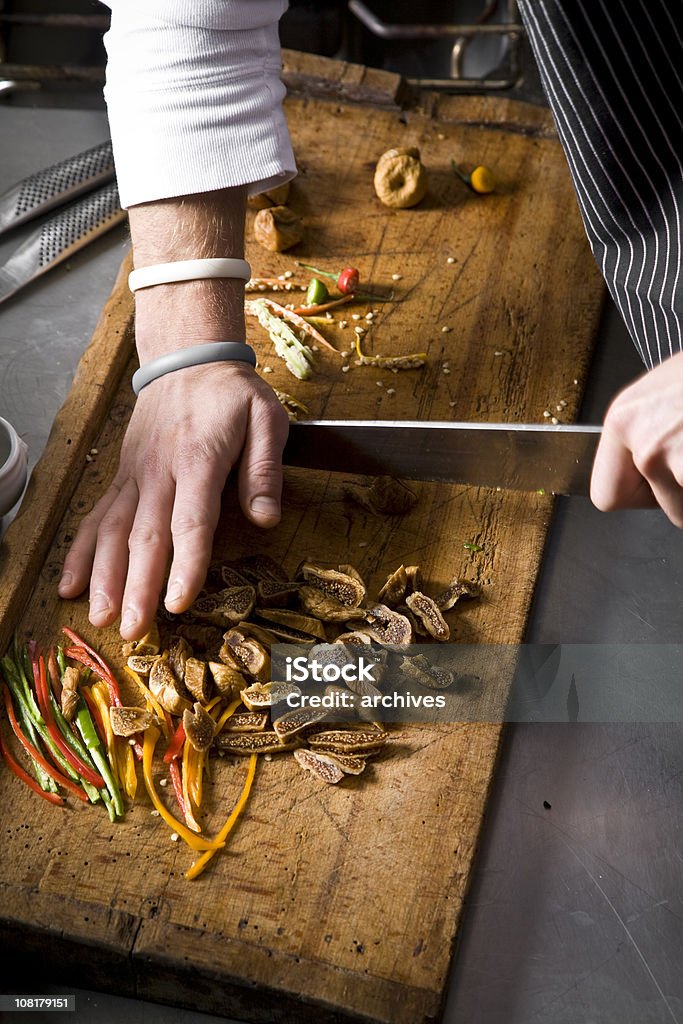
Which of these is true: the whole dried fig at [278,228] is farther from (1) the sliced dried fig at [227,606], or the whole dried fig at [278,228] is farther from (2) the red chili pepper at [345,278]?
(1) the sliced dried fig at [227,606]

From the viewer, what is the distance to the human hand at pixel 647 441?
111 cm

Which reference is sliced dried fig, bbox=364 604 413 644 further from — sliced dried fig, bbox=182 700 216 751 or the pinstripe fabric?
the pinstripe fabric

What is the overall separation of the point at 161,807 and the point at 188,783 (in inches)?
1.6

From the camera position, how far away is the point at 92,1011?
1156mm

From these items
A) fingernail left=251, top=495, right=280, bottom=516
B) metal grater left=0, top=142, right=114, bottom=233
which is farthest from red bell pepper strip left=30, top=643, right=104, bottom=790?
metal grater left=0, top=142, right=114, bottom=233

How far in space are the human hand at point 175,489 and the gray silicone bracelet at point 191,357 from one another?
0.5 inches

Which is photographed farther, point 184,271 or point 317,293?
point 317,293

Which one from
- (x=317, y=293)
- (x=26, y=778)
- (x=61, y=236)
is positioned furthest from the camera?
(x=61, y=236)

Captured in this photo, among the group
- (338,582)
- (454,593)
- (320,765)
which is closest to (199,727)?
(320,765)

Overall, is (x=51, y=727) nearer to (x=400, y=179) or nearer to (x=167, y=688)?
(x=167, y=688)

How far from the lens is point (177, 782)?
4.03 ft

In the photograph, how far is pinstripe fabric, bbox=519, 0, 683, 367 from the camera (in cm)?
141

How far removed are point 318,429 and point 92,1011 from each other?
0.80m

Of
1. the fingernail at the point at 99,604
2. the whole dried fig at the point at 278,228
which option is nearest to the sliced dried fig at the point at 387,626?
the fingernail at the point at 99,604
